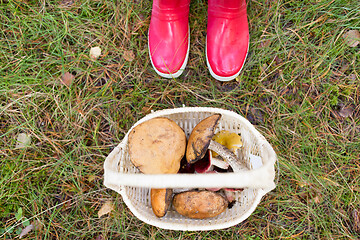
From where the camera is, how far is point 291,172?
7.60 feet

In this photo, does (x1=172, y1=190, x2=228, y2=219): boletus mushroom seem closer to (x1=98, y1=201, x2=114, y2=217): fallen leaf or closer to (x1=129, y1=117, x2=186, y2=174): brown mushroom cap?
(x1=129, y1=117, x2=186, y2=174): brown mushroom cap

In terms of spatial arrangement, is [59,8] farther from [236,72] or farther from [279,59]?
[279,59]

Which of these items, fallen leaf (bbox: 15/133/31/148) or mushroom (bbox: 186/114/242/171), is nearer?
mushroom (bbox: 186/114/242/171)

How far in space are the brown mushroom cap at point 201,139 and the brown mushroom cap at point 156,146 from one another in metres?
0.08

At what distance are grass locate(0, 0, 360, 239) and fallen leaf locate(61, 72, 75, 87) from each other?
0.04 m

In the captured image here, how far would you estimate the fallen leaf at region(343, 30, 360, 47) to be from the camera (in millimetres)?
2395

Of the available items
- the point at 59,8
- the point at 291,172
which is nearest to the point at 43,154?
the point at 59,8

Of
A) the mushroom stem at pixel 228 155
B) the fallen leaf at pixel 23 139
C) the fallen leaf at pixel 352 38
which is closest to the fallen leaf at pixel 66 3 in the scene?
the fallen leaf at pixel 23 139

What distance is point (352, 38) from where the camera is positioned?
7.86ft

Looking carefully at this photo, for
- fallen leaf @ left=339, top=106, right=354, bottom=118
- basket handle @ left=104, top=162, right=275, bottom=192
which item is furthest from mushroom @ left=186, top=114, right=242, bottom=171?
fallen leaf @ left=339, top=106, right=354, bottom=118

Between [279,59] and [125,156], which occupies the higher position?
[279,59]

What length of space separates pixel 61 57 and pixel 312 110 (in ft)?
8.24

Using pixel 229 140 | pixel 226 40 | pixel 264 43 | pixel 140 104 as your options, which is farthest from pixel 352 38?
pixel 140 104

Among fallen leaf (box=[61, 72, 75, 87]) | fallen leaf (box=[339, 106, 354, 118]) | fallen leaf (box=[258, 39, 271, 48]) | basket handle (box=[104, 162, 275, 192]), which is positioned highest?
basket handle (box=[104, 162, 275, 192])
